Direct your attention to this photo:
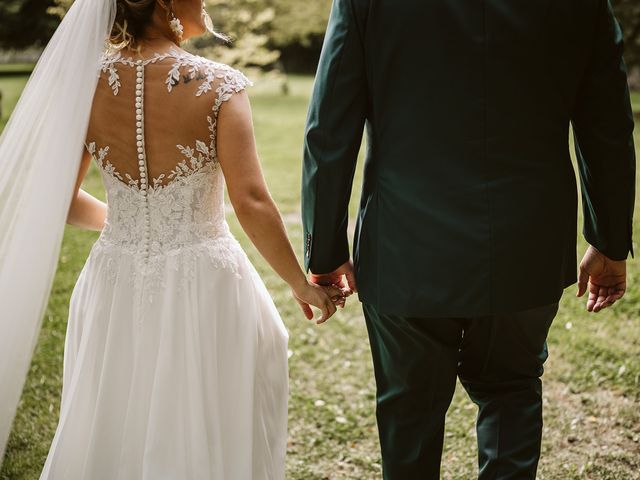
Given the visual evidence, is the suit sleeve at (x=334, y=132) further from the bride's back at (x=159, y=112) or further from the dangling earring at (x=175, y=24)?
the dangling earring at (x=175, y=24)

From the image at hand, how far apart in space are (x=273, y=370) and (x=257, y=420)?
0.18 meters

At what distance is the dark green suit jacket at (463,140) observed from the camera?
1977 millimetres

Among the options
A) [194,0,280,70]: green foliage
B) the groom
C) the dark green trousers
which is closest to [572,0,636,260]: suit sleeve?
the groom

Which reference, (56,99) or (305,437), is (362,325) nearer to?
(305,437)

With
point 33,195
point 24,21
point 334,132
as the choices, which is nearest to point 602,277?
point 334,132

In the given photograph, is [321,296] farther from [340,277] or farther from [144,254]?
[144,254]

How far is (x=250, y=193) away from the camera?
2.26 meters

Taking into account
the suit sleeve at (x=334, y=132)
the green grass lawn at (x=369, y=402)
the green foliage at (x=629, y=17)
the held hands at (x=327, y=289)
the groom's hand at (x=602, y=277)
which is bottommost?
the green grass lawn at (x=369, y=402)

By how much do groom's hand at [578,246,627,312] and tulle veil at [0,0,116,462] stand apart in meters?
1.82

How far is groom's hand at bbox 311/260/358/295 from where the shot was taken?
242 cm

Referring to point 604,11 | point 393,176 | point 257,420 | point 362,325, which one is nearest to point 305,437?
point 257,420

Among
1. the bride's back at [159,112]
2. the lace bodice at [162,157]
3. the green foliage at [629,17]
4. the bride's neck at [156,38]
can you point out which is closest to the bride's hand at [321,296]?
the lace bodice at [162,157]

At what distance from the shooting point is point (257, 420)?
2.50 meters

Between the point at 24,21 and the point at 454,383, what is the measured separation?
20.3m
